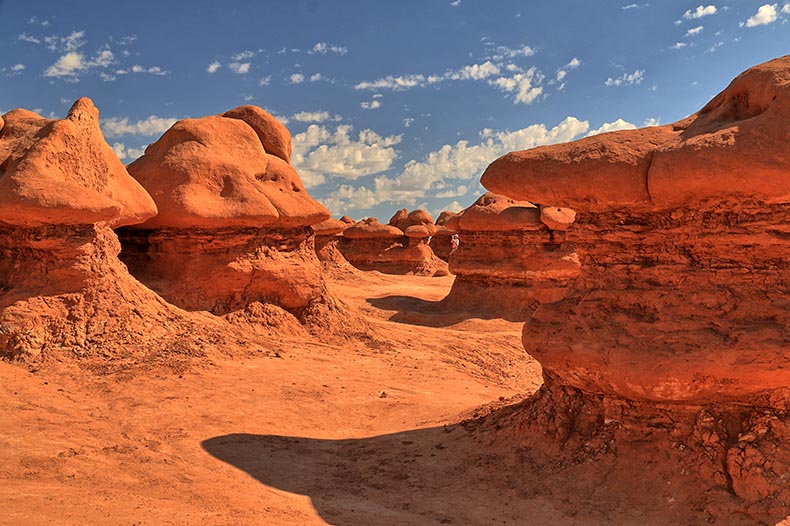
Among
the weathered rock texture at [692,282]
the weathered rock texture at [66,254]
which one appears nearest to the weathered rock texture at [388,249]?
the weathered rock texture at [66,254]

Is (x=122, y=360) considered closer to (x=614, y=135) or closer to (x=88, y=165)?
(x=88, y=165)

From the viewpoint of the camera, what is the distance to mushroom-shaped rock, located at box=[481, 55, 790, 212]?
435 cm

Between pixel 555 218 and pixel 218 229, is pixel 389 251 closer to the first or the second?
pixel 555 218

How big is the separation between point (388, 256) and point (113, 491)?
22.1m

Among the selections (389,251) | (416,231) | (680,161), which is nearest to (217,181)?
(680,161)

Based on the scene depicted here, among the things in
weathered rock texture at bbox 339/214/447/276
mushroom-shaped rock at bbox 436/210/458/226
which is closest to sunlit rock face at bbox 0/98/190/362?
weathered rock texture at bbox 339/214/447/276

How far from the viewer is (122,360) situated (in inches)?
285

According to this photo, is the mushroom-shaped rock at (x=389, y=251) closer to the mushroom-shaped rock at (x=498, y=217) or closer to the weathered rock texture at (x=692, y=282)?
the mushroom-shaped rock at (x=498, y=217)

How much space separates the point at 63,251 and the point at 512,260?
9.71 m

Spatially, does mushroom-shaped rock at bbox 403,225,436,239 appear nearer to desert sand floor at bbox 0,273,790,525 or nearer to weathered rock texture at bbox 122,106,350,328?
weathered rock texture at bbox 122,106,350,328

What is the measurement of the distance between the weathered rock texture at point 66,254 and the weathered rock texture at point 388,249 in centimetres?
1750

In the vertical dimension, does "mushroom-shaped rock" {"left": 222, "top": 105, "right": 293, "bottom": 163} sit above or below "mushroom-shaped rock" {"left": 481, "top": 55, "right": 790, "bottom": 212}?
above

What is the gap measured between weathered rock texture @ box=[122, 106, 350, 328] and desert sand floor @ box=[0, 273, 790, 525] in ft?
4.03

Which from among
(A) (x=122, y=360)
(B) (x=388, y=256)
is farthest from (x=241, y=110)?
(B) (x=388, y=256)
